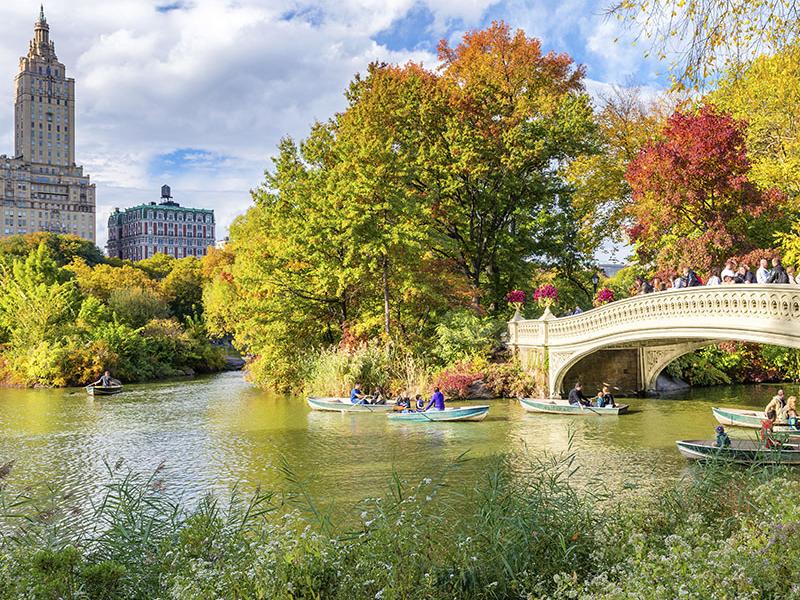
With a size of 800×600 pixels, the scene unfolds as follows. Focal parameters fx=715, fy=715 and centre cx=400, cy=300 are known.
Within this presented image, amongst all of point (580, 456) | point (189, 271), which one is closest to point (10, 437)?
point (580, 456)

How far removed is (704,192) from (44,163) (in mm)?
131832

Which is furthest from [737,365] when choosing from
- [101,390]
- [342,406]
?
[101,390]

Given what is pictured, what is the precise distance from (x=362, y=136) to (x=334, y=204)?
2.86 metres

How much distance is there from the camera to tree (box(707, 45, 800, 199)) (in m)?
21.5

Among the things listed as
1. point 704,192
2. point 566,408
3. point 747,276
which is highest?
point 704,192

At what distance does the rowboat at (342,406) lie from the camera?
22.2 metres

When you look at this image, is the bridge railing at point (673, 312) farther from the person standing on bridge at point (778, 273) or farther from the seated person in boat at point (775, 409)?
the seated person in boat at point (775, 409)

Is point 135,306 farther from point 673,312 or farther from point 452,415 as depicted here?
point 673,312

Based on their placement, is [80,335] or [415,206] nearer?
[415,206]

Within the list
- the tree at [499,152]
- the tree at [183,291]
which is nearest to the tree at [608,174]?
the tree at [499,152]

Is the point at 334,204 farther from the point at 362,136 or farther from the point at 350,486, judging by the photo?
the point at 350,486

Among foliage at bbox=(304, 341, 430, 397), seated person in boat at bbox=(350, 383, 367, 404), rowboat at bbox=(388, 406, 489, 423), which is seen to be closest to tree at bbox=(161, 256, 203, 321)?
foliage at bbox=(304, 341, 430, 397)

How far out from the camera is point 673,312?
720 inches

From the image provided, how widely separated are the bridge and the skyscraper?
122 m
